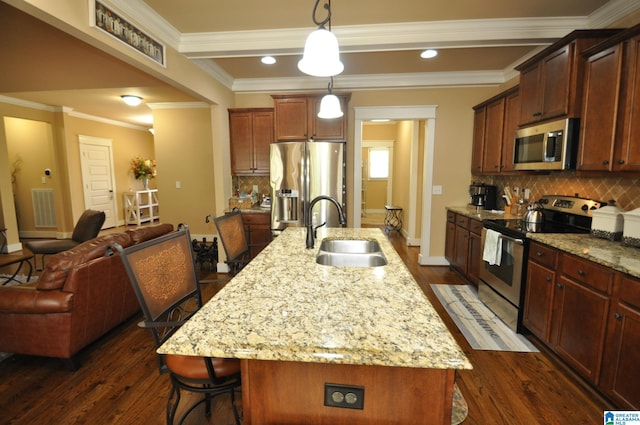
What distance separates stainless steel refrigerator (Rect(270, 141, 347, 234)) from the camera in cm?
380

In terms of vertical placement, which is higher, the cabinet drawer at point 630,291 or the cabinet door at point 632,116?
the cabinet door at point 632,116

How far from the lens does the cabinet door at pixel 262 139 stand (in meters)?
4.27

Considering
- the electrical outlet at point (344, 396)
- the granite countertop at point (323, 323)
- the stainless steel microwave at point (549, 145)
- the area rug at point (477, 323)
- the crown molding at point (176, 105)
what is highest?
the crown molding at point (176, 105)

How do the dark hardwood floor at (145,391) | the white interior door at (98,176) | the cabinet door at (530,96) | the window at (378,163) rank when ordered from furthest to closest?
the window at (378,163) → the white interior door at (98,176) → the cabinet door at (530,96) → the dark hardwood floor at (145,391)

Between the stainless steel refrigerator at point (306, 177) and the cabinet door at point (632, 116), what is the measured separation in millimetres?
2557

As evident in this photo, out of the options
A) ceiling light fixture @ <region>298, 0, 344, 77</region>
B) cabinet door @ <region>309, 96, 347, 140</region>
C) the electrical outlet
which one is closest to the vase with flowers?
cabinet door @ <region>309, 96, 347, 140</region>

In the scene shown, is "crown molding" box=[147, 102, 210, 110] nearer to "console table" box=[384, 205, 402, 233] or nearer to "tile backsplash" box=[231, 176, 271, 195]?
"tile backsplash" box=[231, 176, 271, 195]

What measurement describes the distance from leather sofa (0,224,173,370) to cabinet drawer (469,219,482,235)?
3498 millimetres

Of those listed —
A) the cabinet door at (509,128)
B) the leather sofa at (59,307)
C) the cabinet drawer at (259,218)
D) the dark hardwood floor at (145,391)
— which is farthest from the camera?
the cabinet drawer at (259,218)

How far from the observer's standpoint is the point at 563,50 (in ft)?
7.88

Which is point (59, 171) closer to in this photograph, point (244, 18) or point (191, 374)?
point (244, 18)

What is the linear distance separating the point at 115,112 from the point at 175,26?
4780 millimetres

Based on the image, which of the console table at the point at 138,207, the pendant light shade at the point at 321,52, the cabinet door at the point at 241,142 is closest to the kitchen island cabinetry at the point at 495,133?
the pendant light shade at the point at 321,52

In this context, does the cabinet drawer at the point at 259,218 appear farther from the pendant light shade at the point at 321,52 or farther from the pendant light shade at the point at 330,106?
the pendant light shade at the point at 321,52
